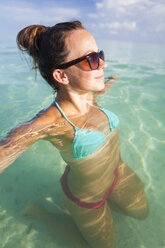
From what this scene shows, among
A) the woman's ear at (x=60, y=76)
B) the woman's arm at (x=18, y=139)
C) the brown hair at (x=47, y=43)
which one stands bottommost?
the woman's arm at (x=18, y=139)

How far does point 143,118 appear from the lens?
170 inches

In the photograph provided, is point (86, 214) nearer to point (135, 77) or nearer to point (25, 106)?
point (25, 106)

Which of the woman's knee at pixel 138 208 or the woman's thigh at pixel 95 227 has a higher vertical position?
the woman's thigh at pixel 95 227

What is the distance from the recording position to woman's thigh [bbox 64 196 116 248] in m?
2.03

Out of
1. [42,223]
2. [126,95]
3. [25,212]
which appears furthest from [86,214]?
[126,95]

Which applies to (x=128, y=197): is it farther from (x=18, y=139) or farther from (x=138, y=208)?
(x=18, y=139)

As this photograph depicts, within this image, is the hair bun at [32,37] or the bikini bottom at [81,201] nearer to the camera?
the hair bun at [32,37]

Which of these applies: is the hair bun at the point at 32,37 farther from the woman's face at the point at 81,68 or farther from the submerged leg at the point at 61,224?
the submerged leg at the point at 61,224

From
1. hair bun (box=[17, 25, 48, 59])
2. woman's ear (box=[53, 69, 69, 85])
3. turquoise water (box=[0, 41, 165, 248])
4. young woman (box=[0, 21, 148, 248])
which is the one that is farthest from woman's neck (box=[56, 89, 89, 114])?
turquoise water (box=[0, 41, 165, 248])

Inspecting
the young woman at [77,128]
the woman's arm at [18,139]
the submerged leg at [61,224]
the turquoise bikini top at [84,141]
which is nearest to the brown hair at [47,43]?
the young woman at [77,128]

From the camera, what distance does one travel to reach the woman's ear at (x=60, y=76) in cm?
172

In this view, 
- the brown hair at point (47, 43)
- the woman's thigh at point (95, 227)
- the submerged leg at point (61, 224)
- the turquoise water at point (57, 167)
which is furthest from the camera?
the turquoise water at point (57, 167)

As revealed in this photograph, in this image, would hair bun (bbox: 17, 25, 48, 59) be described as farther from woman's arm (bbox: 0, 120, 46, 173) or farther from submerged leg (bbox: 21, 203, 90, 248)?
submerged leg (bbox: 21, 203, 90, 248)

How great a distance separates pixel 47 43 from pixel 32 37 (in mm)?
202
